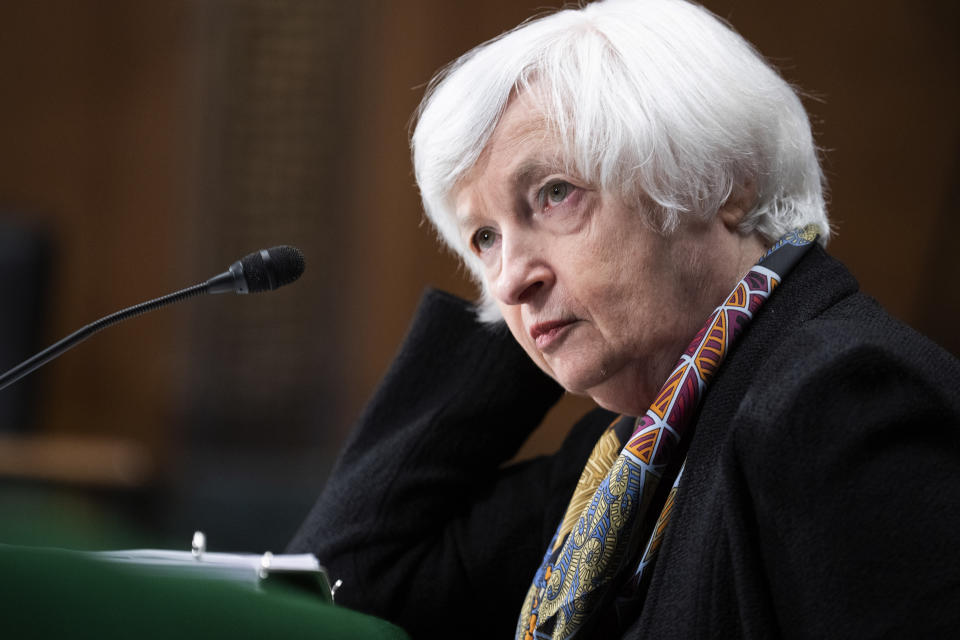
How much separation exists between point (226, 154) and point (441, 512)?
9.70ft

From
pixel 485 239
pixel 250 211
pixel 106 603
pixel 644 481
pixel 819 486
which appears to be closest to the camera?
pixel 106 603

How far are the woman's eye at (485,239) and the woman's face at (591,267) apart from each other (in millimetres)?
39

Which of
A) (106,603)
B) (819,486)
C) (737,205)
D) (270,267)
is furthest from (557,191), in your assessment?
(106,603)

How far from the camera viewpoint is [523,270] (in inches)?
53.9

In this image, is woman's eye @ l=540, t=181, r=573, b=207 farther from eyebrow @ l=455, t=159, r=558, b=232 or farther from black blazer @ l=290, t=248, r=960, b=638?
black blazer @ l=290, t=248, r=960, b=638

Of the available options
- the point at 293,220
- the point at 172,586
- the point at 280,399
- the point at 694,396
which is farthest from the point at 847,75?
the point at 172,586

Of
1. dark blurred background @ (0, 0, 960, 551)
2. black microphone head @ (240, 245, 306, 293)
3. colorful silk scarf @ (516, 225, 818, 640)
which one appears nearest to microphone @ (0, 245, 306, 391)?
black microphone head @ (240, 245, 306, 293)

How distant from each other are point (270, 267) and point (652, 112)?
20.7 inches

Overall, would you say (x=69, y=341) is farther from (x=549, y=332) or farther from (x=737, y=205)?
(x=737, y=205)

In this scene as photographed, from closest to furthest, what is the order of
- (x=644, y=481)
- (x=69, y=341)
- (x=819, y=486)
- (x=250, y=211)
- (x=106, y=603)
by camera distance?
(x=106, y=603), (x=819, y=486), (x=644, y=481), (x=69, y=341), (x=250, y=211)

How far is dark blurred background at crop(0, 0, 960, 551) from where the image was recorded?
3875 mm

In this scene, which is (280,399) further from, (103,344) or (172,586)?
(172,586)

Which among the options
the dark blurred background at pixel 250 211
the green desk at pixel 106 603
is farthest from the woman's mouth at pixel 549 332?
the dark blurred background at pixel 250 211

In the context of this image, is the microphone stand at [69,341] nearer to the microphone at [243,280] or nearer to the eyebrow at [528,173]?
the microphone at [243,280]
